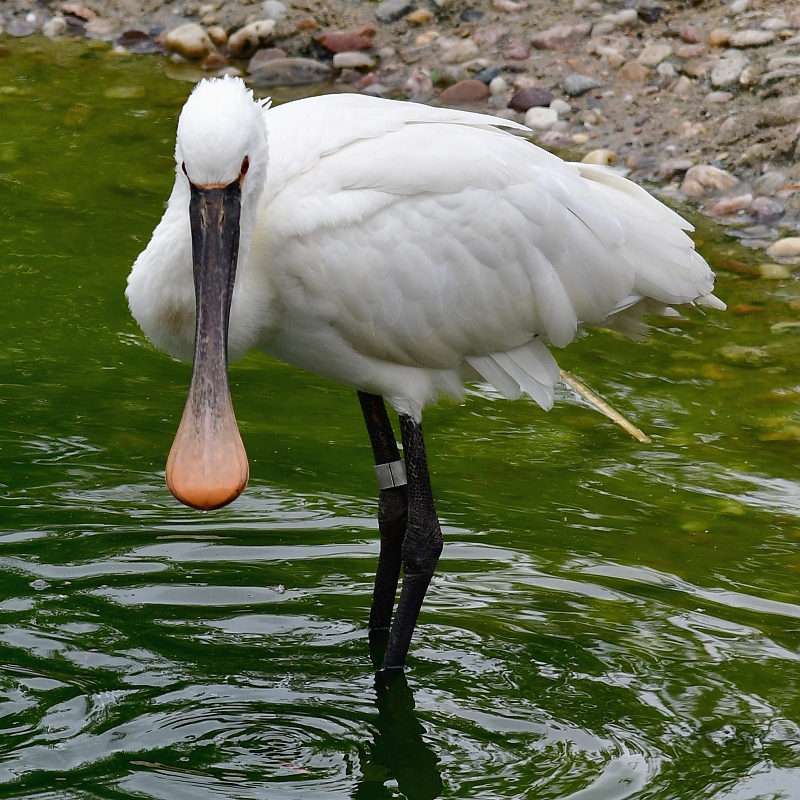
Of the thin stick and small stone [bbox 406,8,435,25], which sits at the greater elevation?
small stone [bbox 406,8,435,25]

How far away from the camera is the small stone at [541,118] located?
35.4 feet

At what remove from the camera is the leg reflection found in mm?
4805

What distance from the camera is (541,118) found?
35.5ft

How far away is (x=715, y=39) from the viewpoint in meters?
11.0

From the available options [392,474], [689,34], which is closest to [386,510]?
[392,474]

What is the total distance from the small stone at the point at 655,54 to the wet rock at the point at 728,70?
45 centimetres

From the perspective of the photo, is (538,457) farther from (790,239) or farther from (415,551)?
(790,239)

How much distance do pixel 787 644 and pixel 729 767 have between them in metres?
0.87

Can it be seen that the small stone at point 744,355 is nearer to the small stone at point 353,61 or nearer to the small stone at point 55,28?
the small stone at point 353,61


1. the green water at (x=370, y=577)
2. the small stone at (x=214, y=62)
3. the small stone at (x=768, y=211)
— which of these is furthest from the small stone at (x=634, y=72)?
the small stone at (x=214, y=62)

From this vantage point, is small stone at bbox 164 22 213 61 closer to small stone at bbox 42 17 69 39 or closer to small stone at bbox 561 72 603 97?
small stone at bbox 42 17 69 39

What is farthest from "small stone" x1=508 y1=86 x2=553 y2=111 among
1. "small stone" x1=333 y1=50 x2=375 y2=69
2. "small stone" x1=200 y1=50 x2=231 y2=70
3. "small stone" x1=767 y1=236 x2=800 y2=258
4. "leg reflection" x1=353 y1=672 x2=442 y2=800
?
"leg reflection" x1=353 y1=672 x2=442 y2=800

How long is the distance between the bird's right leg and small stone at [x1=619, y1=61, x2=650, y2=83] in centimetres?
573

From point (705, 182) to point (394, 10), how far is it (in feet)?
11.4
